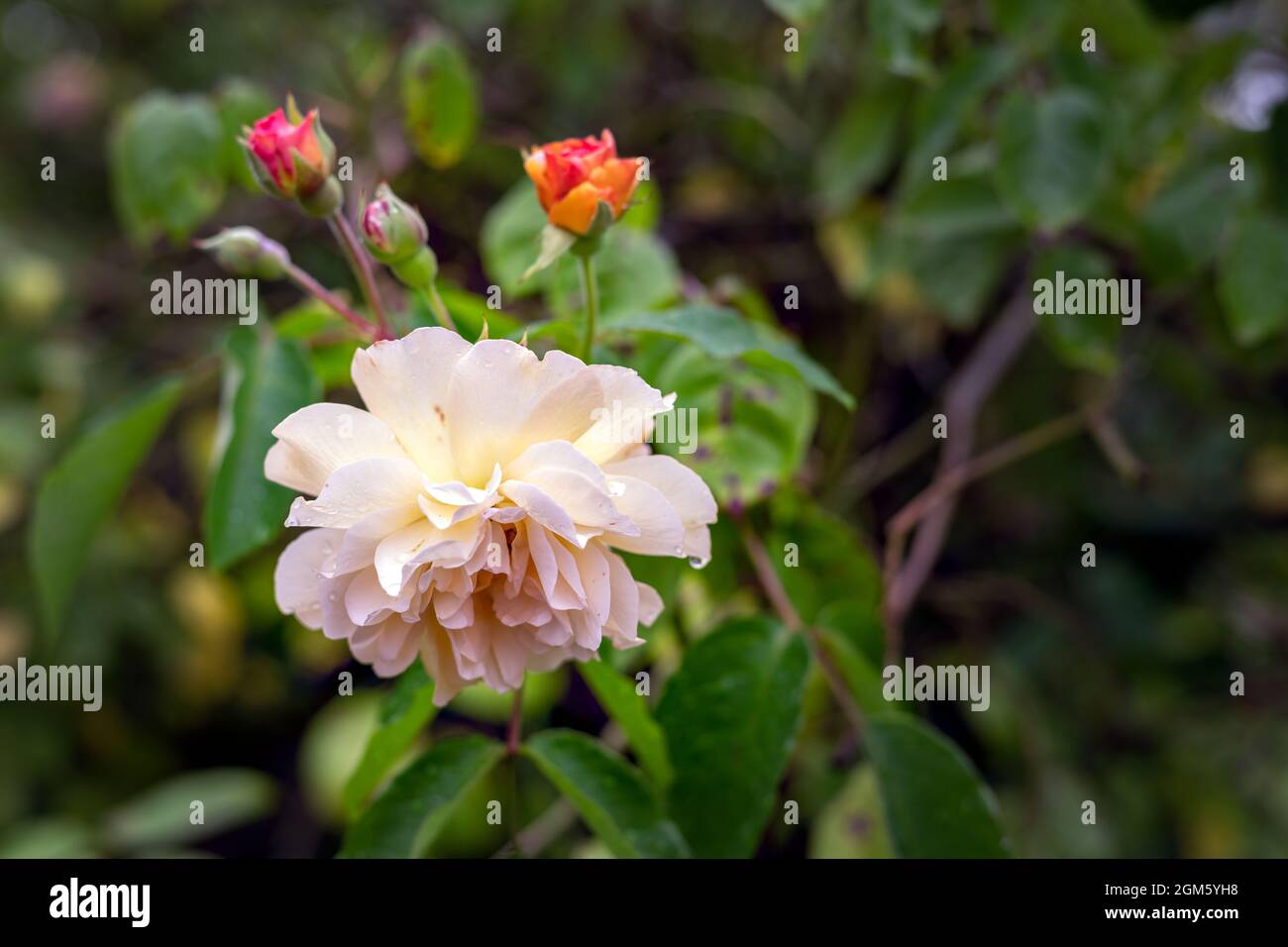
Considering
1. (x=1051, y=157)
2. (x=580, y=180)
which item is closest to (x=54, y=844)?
(x=580, y=180)

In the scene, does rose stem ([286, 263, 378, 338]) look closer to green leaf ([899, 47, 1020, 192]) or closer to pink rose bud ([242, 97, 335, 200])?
pink rose bud ([242, 97, 335, 200])

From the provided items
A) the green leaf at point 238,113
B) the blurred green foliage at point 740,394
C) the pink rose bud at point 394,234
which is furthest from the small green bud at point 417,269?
the green leaf at point 238,113

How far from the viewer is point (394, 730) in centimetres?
72

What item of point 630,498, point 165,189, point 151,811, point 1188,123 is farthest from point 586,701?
point 1188,123

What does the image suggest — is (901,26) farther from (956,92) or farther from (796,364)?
(796,364)

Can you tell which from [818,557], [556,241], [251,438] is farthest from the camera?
[818,557]

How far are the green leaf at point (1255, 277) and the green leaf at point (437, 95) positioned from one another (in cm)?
87

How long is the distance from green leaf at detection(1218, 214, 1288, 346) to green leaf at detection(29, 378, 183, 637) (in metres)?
1.08

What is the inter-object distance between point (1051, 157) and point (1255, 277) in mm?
294

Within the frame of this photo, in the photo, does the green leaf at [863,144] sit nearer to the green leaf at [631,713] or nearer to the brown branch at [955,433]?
the brown branch at [955,433]

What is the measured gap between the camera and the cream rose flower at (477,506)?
54cm

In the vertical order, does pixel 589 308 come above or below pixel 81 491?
above
